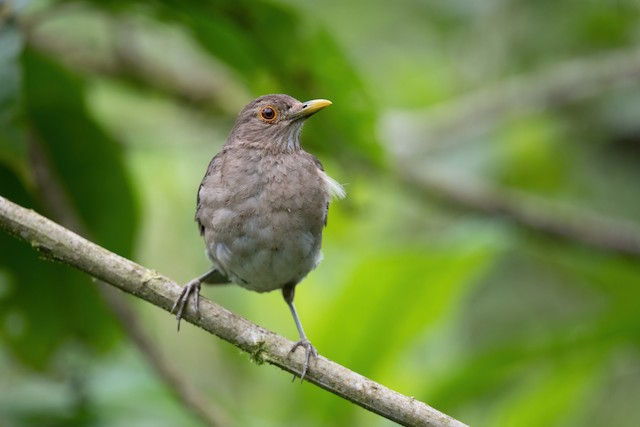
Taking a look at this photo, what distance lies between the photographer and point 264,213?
4.43m

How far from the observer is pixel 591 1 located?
723cm

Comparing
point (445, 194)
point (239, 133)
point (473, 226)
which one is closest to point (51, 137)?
point (239, 133)

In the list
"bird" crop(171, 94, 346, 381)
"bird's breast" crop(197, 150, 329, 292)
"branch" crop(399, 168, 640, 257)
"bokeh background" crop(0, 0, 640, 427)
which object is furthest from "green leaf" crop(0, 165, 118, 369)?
"branch" crop(399, 168, 640, 257)

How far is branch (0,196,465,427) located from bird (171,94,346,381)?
671 millimetres

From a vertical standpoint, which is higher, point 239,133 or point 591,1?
point 591,1

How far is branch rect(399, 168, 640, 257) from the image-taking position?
20.5 feet

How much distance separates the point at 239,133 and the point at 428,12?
3.10 metres

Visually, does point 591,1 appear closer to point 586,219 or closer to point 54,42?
point 586,219

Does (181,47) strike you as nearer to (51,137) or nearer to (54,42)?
(54,42)

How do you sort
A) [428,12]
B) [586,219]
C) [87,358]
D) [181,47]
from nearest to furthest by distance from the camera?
[87,358] → [586,219] → [428,12] → [181,47]

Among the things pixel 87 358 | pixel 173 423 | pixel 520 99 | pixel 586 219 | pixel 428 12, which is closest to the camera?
pixel 173 423

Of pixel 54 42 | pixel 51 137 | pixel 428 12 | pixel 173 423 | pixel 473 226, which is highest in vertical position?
pixel 428 12

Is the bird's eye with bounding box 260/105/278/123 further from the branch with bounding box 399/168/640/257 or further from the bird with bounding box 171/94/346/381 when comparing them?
the branch with bounding box 399/168/640/257

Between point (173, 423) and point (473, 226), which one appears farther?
point (473, 226)
